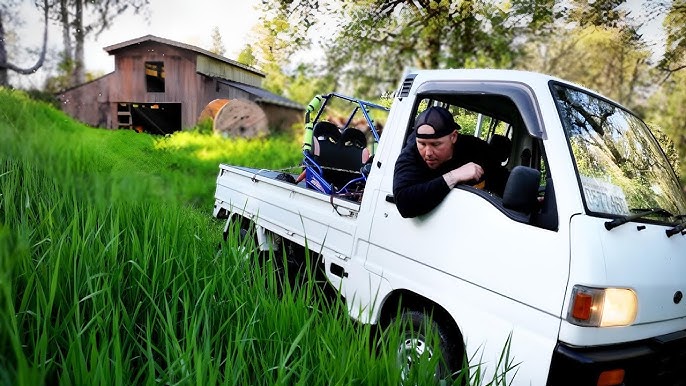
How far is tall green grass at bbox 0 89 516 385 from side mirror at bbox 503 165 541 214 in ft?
2.13

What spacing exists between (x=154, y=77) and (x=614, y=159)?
5.85 ft

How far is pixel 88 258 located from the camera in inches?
51.7

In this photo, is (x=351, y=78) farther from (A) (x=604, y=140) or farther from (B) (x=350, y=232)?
(A) (x=604, y=140)

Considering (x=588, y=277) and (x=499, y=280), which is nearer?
(x=588, y=277)

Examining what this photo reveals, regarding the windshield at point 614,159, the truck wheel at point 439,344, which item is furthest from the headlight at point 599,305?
the truck wheel at point 439,344

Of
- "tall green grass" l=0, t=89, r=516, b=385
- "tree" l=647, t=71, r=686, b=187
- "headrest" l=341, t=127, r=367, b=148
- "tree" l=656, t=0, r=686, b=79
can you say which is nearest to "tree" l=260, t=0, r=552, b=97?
"headrest" l=341, t=127, r=367, b=148

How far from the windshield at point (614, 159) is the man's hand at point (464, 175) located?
0.36 meters

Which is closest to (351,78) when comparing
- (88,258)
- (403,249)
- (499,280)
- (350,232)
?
(350,232)

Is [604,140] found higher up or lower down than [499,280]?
higher up

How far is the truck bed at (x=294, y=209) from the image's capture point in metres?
2.43

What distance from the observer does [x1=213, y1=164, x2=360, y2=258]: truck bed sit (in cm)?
243

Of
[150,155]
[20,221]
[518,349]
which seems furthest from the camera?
[518,349]

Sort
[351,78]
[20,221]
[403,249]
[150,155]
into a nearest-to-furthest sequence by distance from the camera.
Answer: [150,155], [20,221], [403,249], [351,78]

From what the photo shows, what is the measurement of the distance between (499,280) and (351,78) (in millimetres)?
3885
